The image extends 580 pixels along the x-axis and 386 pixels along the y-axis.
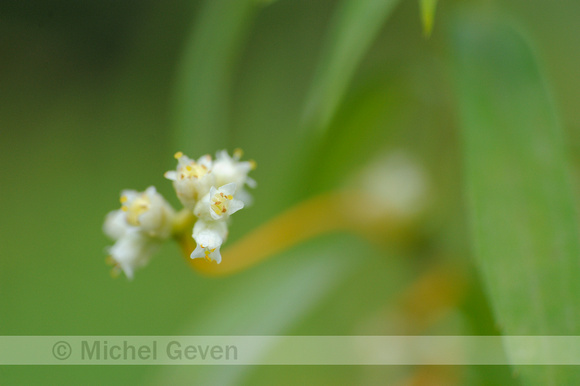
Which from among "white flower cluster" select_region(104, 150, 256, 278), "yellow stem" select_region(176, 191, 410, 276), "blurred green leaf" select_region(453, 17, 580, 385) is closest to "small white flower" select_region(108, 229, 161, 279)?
"white flower cluster" select_region(104, 150, 256, 278)

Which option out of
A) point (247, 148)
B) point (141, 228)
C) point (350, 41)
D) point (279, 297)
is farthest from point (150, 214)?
point (247, 148)

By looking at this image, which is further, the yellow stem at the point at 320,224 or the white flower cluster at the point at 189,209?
the yellow stem at the point at 320,224

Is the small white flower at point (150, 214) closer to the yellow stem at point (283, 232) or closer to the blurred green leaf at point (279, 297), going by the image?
the yellow stem at point (283, 232)

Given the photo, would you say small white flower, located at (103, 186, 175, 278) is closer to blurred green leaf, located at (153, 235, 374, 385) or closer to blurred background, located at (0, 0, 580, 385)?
blurred background, located at (0, 0, 580, 385)

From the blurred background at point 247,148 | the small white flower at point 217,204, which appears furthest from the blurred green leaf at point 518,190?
the small white flower at point 217,204

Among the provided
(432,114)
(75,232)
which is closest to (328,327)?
(432,114)

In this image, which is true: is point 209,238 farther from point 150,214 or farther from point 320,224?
A: point 320,224

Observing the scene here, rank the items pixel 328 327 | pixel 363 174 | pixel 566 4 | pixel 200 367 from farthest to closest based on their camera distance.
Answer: pixel 328 327
pixel 566 4
pixel 363 174
pixel 200 367

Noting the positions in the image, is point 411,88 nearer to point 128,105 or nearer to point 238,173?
point 238,173
